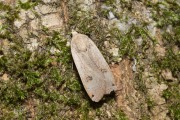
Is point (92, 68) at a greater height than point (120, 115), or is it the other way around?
point (92, 68)

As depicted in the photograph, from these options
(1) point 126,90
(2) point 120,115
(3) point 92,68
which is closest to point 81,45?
(3) point 92,68

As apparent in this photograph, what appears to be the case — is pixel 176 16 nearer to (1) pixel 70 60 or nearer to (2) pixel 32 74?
(1) pixel 70 60

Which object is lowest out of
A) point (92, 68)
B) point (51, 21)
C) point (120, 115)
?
point (120, 115)

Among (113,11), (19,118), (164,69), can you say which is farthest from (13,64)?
(164,69)

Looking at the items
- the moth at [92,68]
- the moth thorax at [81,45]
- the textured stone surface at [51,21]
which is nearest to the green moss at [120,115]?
the moth at [92,68]

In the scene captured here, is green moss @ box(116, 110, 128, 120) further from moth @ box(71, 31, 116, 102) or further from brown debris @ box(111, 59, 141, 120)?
moth @ box(71, 31, 116, 102)

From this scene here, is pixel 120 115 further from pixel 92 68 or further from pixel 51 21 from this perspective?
pixel 51 21

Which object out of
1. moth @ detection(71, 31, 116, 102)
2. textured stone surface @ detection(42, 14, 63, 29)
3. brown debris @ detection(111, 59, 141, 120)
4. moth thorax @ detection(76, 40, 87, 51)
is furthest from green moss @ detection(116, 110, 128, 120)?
textured stone surface @ detection(42, 14, 63, 29)

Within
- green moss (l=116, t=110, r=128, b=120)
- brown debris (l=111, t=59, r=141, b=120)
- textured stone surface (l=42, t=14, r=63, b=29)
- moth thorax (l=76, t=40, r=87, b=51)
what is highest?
textured stone surface (l=42, t=14, r=63, b=29)
